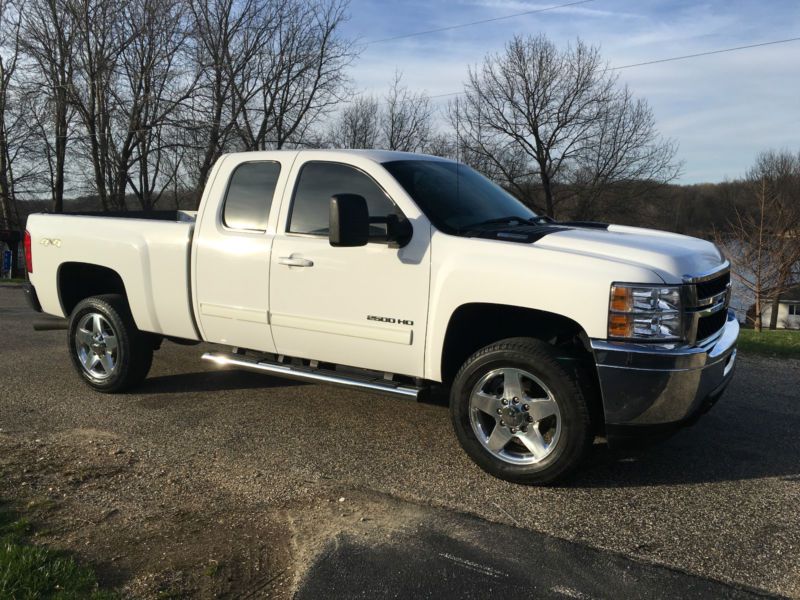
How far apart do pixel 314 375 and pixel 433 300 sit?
1099mm

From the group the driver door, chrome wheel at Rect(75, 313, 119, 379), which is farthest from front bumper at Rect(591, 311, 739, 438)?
chrome wheel at Rect(75, 313, 119, 379)

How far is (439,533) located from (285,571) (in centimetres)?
79

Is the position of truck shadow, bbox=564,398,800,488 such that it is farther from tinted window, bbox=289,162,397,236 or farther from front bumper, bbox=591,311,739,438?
tinted window, bbox=289,162,397,236

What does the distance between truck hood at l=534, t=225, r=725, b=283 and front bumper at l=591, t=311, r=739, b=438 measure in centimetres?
41

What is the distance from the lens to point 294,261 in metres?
4.59

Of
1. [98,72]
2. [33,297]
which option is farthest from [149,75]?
[33,297]

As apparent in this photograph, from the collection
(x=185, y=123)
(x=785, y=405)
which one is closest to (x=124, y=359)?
(x=785, y=405)

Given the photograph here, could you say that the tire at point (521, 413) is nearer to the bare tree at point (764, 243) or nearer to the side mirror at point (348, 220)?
the side mirror at point (348, 220)

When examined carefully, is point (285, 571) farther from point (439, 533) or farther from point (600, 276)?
point (600, 276)

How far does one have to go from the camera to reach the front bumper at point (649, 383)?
346 cm

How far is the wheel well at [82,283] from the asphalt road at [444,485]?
0.78 m

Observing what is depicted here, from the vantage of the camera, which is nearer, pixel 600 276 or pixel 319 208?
pixel 600 276

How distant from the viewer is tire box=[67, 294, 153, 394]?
18.3 feet

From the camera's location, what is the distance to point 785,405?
5.50 metres
